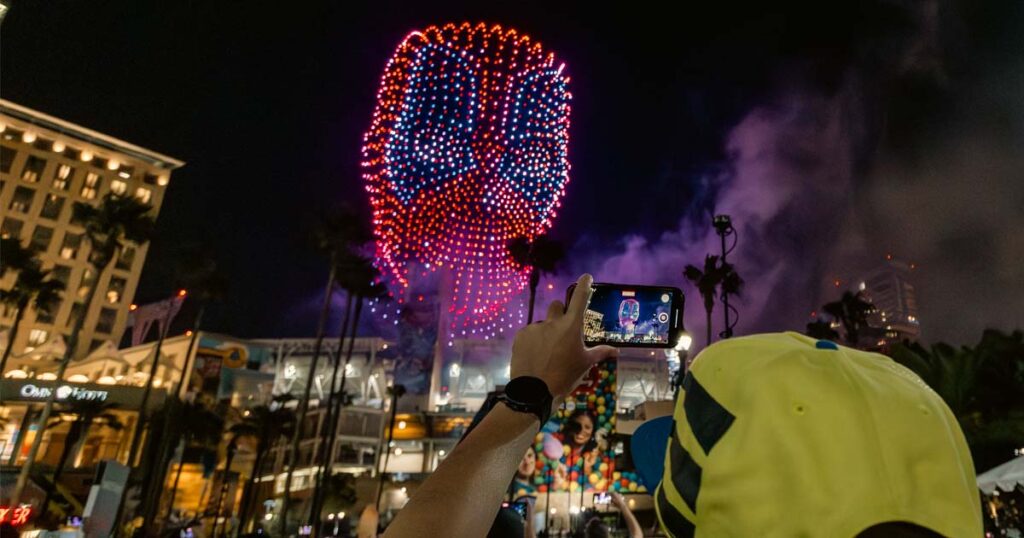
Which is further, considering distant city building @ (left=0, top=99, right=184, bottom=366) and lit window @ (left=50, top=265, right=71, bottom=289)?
lit window @ (left=50, top=265, right=71, bottom=289)

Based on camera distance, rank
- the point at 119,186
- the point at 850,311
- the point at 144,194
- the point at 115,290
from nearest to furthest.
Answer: the point at 850,311 < the point at 115,290 < the point at 119,186 < the point at 144,194

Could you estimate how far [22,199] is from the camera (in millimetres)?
65938

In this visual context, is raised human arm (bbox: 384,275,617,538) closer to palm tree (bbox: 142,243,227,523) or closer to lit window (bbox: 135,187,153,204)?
→ palm tree (bbox: 142,243,227,523)

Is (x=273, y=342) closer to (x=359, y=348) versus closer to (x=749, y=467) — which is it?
(x=359, y=348)

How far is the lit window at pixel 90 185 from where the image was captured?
232ft

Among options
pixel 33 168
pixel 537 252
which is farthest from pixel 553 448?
pixel 33 168

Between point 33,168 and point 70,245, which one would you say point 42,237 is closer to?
Result: point 70,245

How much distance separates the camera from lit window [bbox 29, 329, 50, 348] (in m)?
63.1

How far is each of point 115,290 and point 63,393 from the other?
26424 mm

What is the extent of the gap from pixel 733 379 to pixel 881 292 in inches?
7952

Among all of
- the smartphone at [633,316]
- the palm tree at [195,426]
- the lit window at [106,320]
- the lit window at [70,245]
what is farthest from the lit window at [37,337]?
the smartphone at [633,316]

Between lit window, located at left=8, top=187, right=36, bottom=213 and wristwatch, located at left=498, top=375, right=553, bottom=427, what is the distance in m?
84.7

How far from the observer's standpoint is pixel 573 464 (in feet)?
176

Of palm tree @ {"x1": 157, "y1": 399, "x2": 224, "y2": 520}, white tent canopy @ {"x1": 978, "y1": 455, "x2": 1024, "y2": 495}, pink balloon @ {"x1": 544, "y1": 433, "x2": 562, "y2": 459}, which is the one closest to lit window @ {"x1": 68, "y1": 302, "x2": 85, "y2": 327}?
palm tree @ {"x1": 157, "y1": 399, "x2": 224, "y2": 520}
